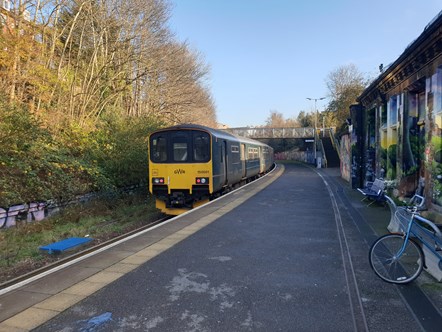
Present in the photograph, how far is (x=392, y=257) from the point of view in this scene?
4.93 meters

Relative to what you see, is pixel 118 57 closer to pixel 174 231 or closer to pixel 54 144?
pixel 54 144

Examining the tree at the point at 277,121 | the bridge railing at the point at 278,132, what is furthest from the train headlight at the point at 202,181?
the tree at the point at 277,121

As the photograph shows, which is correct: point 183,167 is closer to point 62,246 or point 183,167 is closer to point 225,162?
point 225,162

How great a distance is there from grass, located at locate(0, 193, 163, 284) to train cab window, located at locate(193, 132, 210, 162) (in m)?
2.77

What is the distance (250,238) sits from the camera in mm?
7051

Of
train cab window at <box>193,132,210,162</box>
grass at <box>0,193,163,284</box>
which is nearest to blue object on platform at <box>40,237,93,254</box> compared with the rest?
grass at <box>0,193,163,284</box>

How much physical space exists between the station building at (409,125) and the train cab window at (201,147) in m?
5.92

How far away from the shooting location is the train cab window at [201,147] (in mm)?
11766

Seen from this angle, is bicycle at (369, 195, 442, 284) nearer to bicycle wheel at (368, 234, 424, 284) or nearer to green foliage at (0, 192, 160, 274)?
bicycle wheel at (368, 234, 424, 284)

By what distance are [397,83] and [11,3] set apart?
554 inches

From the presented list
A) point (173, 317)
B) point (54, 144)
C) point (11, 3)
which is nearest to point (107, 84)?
point (11, 3)

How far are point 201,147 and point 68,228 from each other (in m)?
4.71

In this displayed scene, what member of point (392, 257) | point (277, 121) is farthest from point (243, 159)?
point (277, 121)

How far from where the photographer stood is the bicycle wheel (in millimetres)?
4820
